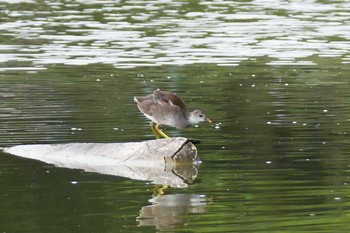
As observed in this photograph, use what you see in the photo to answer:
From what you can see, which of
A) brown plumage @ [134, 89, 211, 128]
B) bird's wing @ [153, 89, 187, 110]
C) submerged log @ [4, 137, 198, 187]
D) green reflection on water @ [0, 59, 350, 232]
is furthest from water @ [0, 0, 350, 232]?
bird's wing @ [153, 89, 187, 110]

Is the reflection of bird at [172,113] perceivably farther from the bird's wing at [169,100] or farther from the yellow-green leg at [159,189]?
the yellow-green leg at [159,189]

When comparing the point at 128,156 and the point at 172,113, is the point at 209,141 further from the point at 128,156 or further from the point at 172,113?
the point at 128,156

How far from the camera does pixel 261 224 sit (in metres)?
12.9

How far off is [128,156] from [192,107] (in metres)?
5.77

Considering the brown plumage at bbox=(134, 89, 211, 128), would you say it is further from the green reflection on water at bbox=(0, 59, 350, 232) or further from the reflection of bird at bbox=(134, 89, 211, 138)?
the green reflection on water at bbox=(0, 59, 350, 232)

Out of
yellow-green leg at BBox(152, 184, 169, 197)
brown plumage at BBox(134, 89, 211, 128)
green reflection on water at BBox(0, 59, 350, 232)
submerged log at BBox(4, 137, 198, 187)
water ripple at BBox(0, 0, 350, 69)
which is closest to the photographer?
green reflection on water at BBox(0, 59, 350, 232)

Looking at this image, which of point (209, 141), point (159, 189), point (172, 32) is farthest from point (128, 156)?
point (172, 32)

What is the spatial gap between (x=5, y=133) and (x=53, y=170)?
366cm

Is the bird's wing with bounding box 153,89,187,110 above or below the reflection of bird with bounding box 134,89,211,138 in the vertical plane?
above

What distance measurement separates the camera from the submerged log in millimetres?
17125

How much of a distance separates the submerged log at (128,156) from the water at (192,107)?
35cm

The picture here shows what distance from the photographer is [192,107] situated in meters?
23.2

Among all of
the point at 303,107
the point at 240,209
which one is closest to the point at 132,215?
the point at 240,209

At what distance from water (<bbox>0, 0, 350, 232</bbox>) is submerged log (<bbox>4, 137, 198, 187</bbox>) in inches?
13.9
